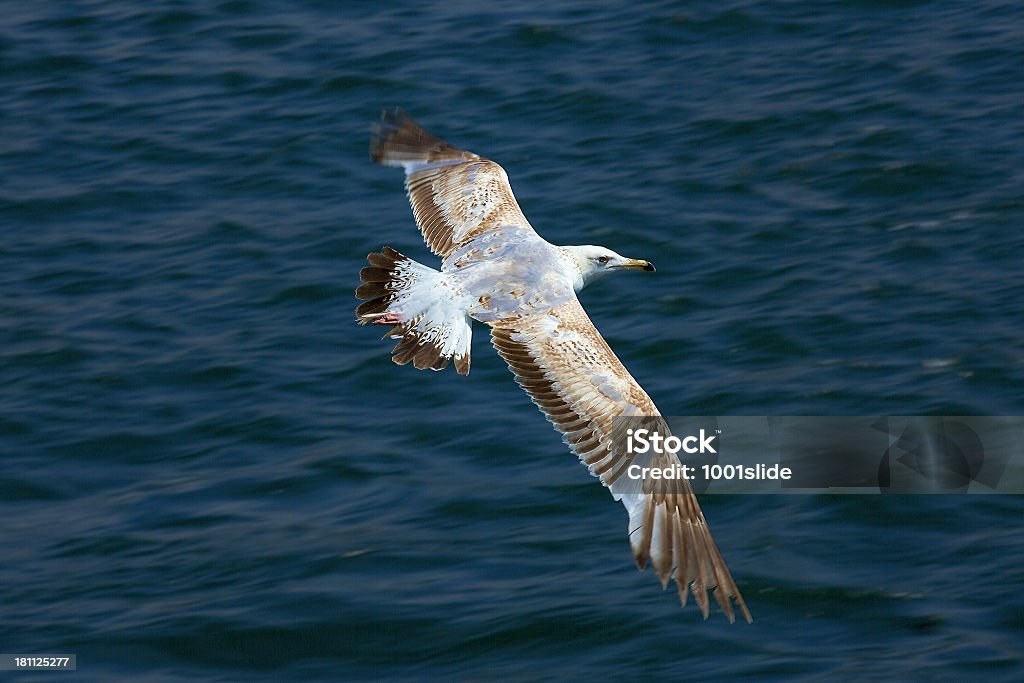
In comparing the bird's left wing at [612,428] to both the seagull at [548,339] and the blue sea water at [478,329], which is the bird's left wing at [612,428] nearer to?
the seagull at [548,339]

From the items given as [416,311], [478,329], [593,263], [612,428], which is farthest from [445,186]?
[612,428]

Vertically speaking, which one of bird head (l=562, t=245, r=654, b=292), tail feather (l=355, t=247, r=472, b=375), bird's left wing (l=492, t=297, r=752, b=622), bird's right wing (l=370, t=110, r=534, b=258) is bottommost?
bird's left wing (l=492, t=297, r=752, b=622)

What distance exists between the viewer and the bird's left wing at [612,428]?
20.0 feet

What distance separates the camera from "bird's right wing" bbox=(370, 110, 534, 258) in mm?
8070

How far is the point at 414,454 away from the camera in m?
8.23

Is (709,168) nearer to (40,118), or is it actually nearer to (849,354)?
(849,354)

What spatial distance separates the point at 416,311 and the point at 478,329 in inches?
77.7

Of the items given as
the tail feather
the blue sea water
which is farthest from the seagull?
the blue sea water

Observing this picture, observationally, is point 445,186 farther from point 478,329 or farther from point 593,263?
point 593,263

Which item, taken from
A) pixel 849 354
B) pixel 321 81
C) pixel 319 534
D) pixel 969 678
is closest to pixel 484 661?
pixel 319 534

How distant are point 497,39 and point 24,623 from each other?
21.4 feet

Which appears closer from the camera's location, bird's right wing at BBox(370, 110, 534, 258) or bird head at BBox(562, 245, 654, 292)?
bird head at BBox(562, 245, 654, 292)

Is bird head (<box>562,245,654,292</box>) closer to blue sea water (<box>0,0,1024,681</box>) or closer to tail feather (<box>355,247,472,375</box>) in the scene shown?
tail feather (<box>355,247,472,375</box>)

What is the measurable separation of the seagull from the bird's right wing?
0.01 meters
